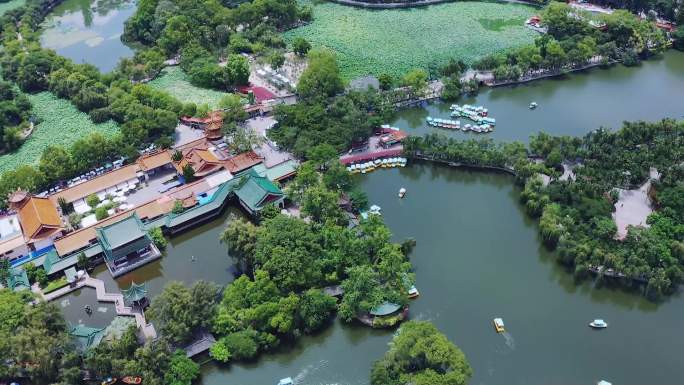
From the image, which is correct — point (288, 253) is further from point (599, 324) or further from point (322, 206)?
point (599, 324)

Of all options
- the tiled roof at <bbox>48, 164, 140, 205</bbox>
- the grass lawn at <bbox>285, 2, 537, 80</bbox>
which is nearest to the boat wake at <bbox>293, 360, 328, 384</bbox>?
the tiled roof at <bbox>48, 164, 140, 205</bbox>

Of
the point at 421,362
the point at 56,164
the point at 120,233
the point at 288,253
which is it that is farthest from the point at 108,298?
the point at 421,362

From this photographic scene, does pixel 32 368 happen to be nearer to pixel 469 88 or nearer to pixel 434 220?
pixel 434 220

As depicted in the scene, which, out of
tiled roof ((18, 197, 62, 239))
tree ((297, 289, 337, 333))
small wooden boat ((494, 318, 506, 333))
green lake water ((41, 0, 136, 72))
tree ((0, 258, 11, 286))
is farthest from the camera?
green lake water ((41, 0, 136, 72))

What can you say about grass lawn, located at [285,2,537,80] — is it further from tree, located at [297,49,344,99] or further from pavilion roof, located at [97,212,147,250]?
pavilion roof, located at [97,212,147,250]

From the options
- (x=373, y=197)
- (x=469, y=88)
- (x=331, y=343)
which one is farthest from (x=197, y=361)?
(x=469, y=88)
